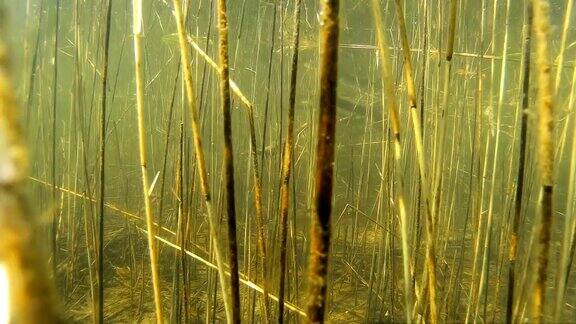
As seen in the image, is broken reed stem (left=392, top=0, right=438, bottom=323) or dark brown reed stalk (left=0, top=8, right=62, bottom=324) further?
broken reed stem (left=392, top=0, right=438, bottom=323)

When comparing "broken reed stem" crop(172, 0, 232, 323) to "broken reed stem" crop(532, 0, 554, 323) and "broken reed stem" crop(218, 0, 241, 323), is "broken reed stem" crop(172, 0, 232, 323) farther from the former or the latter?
"broken reed stem" crop(532, 0, 554, 323)

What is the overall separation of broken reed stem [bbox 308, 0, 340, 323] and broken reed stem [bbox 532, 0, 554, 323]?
262 millimetres

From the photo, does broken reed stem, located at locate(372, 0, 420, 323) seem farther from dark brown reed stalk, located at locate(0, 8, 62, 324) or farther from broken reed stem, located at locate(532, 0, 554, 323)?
dark brown reed stalk, located at locate(0, 8, 62, 324)

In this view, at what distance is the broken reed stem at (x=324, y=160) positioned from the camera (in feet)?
1.38

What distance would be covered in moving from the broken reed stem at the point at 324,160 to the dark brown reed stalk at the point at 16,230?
29 centimetres

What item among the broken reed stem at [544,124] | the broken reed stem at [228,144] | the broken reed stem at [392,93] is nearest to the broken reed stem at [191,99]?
the broken reed stem at [228,144]

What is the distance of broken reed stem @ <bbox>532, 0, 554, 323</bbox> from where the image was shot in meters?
0.50

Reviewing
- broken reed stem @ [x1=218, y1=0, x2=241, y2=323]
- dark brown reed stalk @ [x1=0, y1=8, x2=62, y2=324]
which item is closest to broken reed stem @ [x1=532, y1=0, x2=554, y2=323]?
broken reed stem @ [x1=218, y1=0, x2=241, y2=323]

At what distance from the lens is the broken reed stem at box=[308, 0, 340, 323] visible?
422 millimetres

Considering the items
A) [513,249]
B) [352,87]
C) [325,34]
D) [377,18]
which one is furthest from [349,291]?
[352,87]

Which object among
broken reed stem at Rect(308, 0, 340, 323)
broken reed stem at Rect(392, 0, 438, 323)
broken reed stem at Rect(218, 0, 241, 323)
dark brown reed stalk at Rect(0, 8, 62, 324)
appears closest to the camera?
dark brown reed stalk at Rect(0, 8, 62, 324)

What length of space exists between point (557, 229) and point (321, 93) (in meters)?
5.08

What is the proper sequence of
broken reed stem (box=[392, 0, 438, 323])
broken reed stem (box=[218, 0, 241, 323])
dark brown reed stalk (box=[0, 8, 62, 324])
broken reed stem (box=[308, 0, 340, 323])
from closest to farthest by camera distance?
dark brown reed stalk (box=[0, 8, 62, 324]), broken reed stem (box=[308, 0, 340, 323]), broken reed stem (box=[218, 0, 241, 323]), broken reed stem (box=[392, 0, 438, 323])

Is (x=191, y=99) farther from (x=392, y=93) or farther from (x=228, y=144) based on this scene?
(x=392, y=93)
